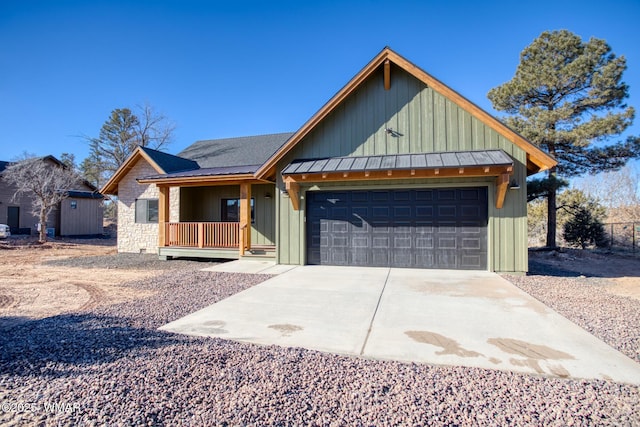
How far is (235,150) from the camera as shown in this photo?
15.7 m

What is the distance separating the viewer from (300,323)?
14.9 feet

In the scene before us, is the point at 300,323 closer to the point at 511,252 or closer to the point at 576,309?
the point at 576,309

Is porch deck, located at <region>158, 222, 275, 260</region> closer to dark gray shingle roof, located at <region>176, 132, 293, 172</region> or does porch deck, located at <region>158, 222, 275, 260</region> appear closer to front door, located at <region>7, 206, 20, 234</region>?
dark gray shingle roof, located at <region>176, 132, 293, 172</region>

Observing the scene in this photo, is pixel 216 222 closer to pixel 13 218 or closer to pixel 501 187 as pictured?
pixel 501 187

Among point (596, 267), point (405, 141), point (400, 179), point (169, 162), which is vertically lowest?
point (596, 267)

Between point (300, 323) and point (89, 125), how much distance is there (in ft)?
112

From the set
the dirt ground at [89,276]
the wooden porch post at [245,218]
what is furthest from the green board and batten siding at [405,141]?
the dirt ground at [89,276]

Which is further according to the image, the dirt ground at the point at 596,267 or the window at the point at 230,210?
the window at the point at 230,210

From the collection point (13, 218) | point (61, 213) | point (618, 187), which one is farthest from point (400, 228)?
point (618, 187)

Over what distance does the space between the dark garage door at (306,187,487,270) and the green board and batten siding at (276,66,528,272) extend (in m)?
0.27

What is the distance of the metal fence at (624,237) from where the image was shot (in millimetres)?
14315

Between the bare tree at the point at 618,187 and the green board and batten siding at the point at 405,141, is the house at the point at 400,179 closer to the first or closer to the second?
the green board and batten siding at the point at 405,141

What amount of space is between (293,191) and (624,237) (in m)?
16.1

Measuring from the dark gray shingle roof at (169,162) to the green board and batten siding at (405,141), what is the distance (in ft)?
20.1
